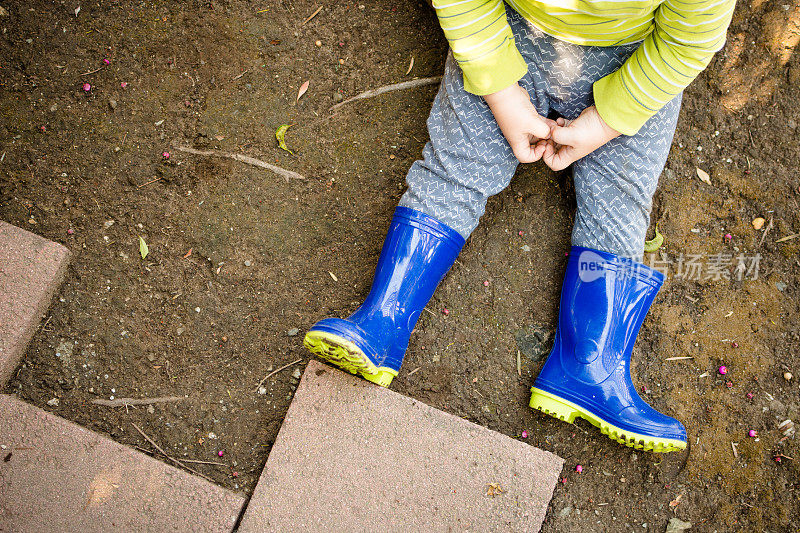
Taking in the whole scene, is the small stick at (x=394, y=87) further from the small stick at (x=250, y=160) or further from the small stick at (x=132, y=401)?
the small stick at (x=132, y=401)

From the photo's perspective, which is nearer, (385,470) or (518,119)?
(518,119)

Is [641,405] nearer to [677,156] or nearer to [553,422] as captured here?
[553,422]

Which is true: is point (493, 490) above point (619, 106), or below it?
below

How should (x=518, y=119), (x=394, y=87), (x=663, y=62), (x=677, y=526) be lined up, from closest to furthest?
(x=663, y=62)
(x=518, y=119)
(x=677, y=526)
(x=394, y=87)

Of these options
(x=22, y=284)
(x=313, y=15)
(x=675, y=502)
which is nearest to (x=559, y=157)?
(x=313, y=15)

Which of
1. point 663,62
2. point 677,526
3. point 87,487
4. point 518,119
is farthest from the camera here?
point 677,526

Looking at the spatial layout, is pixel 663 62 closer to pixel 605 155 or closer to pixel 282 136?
pixel 605 155

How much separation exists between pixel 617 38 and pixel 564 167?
1.06 ft

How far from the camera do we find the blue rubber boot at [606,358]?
1429mm

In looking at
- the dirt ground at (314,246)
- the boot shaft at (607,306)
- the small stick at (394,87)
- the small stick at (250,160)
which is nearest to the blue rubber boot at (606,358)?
the boot shaft at (607,306)

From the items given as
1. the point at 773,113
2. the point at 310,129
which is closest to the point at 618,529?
the point at 773,113

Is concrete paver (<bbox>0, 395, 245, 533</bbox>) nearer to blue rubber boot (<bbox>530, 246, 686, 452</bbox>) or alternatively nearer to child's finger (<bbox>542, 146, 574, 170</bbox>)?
blue rubber boot (<bbox>530, 246, 686, 452</bbox>)

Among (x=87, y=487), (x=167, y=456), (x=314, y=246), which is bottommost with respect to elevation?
(x=87, y=487)

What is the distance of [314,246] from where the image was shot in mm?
1594
